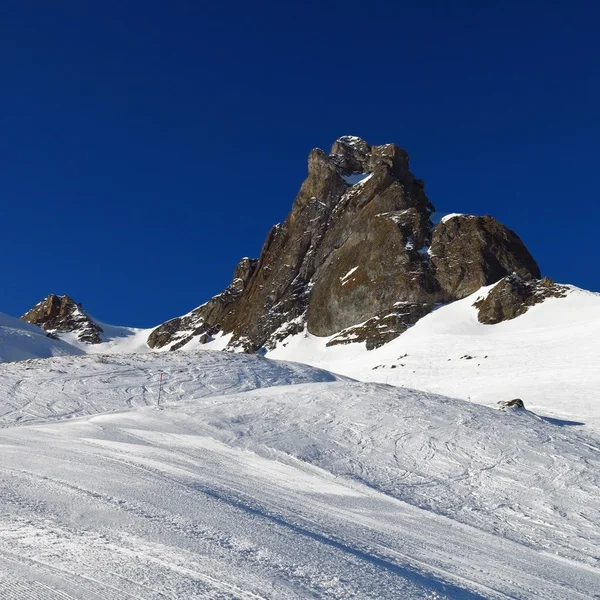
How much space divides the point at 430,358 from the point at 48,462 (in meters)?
40.7

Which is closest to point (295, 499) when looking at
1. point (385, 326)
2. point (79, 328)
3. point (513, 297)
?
point (513, 297)

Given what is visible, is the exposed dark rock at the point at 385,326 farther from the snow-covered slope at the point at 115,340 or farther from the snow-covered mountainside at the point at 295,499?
the snow-covered slope at the point at 115,340

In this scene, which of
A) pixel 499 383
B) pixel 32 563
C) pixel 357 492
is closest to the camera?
pixel 32 563

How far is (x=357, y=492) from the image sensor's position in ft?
36.4

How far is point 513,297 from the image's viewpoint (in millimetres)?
60750

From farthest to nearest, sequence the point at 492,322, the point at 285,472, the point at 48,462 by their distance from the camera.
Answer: the point at 492,322 < the point at 285,472 < the point at 48,462

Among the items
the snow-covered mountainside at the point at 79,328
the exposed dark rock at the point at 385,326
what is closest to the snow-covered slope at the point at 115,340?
the snow-covered mountainside at the point at 79,328

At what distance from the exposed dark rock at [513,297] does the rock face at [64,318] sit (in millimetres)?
93085

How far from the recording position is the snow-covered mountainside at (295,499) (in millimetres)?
5133

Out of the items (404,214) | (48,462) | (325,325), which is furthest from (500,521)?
(404,214)

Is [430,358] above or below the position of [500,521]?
above

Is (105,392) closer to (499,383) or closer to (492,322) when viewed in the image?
(499,383)

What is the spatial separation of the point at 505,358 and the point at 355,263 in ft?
147

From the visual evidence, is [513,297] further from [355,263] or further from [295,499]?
[295,499]
